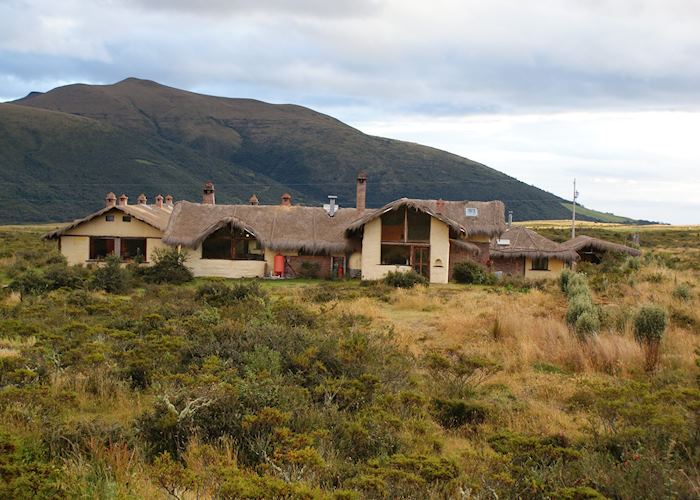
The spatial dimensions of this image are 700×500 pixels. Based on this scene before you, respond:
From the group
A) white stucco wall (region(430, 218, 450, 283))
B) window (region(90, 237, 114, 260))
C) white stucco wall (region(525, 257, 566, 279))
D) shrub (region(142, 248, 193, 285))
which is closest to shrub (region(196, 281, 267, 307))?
shrub (region(142, 248, 193, 285))

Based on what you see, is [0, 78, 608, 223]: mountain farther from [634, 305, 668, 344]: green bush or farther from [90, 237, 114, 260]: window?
[634, 305, 668, 344]: green bush

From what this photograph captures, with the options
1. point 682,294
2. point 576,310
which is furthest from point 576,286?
point 576,310

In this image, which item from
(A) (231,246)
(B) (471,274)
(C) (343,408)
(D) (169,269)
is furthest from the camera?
(A) (231,246)

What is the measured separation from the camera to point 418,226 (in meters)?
34.1

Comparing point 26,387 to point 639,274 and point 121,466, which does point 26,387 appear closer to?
point 121,466

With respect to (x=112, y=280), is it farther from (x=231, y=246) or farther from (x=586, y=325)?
(x=586, y=325)

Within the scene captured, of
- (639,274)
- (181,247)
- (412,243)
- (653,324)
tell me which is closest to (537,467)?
(653,324)

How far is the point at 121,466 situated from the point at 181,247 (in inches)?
1120

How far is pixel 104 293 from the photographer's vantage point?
25.2m

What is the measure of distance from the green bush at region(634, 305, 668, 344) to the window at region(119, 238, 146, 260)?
2694 centimetres

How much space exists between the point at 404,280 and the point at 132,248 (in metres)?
15.7

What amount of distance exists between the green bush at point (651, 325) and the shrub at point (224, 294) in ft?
35.3

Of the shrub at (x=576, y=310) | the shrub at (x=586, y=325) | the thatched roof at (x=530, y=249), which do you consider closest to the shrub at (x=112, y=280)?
the shrub at (x=576, y=310)

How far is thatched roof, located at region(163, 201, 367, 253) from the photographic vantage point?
34.0 metres
